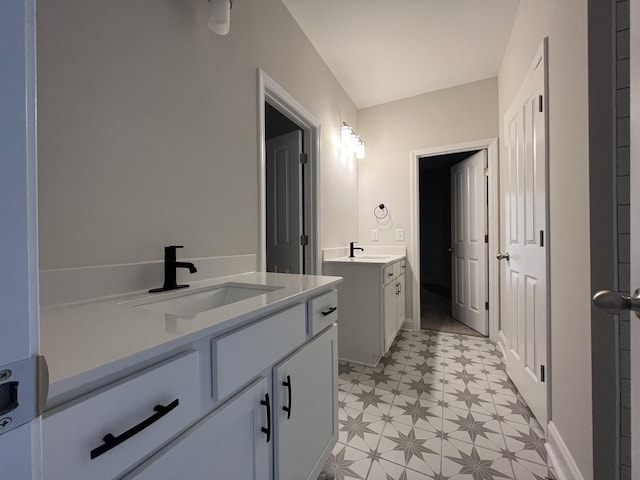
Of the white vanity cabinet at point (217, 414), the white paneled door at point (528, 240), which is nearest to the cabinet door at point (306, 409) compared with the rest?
the white vanity cabinet at point (217, 414)

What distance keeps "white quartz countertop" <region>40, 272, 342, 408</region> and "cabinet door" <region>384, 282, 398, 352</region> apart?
1.53 metres

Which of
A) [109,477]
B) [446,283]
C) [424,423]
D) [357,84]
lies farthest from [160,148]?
[446,283]

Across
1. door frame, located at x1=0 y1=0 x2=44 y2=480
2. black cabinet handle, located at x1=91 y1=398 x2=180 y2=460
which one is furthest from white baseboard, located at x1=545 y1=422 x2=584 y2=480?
door frame, located at x1=0 y1=0 x2=44 y2=480

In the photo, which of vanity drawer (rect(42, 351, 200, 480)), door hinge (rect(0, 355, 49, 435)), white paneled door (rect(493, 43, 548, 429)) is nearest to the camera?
door hinge (rect(0, 355, 49, 435))

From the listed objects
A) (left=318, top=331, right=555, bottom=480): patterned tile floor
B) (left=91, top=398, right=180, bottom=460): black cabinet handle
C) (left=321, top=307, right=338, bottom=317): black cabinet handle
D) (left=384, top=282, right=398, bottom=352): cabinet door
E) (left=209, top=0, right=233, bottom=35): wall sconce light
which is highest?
(left=209, top=0, right=233, bottom=35): wall sconce light

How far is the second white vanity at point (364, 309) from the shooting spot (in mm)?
2215

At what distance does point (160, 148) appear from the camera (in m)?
1.08

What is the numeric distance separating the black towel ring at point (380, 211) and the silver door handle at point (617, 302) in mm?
2779

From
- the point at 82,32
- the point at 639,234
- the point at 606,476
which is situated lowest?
the point at 606,476

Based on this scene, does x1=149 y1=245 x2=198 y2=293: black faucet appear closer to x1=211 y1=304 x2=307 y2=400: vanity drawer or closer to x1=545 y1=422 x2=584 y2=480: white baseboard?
x1=211 y1=304 x2=307 y2=400: vanity drawer

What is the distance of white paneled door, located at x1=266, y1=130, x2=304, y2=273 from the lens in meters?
2.32

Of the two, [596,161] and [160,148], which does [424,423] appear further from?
[160,148]

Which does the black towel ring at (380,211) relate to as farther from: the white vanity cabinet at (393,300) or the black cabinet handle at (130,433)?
the black cabinet handle at (130,433)

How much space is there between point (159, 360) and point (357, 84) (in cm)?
302
